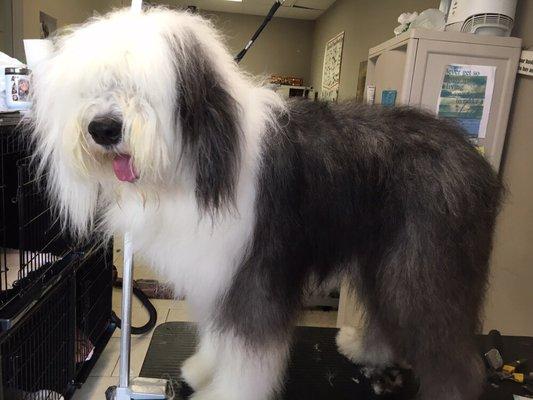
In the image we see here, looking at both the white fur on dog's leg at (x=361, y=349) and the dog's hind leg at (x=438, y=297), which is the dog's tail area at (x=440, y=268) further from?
the white fur on dog's leg at (x=361, y=349)

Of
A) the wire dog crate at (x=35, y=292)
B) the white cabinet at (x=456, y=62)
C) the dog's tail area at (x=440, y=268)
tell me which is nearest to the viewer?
the dog's tail area at (x=440, y=268)

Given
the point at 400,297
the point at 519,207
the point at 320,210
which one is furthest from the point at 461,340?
the point at 519,207

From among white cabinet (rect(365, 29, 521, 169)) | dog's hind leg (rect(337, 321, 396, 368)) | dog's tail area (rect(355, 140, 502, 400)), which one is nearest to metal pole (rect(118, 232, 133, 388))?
dog's tail area (rect(355, 140, 502, 400))

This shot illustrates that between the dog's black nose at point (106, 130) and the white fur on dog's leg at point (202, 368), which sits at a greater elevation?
the dog's black nose at point (106, 130)

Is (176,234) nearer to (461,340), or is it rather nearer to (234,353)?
(234,353)

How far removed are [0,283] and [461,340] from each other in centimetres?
121

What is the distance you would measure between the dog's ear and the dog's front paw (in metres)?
0.64

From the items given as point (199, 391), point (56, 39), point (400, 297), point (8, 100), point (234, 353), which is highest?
point (56, 39)

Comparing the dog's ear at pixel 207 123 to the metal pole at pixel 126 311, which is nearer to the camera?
the dog's ear at pixel 207 123

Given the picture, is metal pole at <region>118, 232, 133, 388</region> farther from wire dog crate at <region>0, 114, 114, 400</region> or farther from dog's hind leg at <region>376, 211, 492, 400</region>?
dog's hind leg at <region>376, 211, 492, 400</region>

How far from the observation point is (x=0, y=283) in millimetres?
1294

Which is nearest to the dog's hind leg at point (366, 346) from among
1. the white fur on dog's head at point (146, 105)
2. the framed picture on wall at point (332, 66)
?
the white fur on dog's head at point (146, 105)

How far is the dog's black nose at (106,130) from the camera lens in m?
0.81

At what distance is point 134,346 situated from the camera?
96.8 inches
